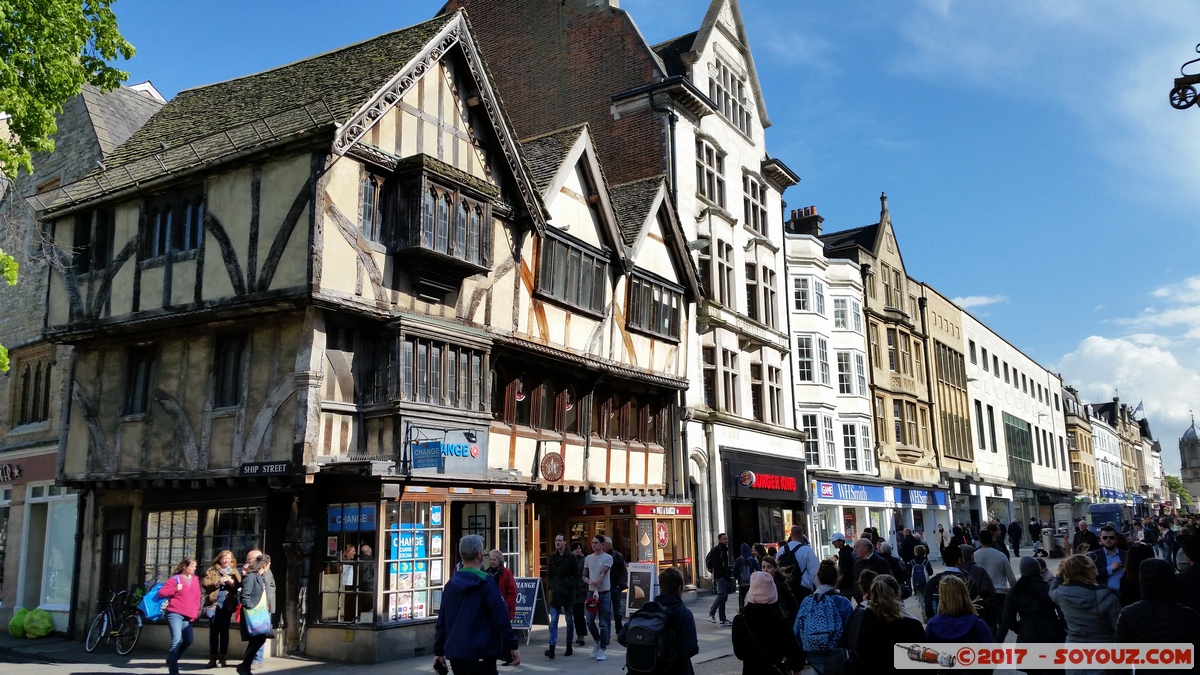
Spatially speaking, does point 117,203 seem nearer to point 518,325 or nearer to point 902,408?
point 518,325

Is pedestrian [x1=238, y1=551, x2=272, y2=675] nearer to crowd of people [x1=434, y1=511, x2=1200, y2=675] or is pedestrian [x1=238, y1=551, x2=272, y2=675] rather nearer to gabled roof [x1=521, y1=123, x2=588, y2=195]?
crowd of people [x1=434, y1=511, x2=1200, y2=675]

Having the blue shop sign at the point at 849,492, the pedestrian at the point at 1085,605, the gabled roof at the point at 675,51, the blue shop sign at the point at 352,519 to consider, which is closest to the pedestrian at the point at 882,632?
the pedestrian at the point at 1085,605

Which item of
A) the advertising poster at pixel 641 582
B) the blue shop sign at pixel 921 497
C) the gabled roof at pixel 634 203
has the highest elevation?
the gabled roof at pixel 634 203

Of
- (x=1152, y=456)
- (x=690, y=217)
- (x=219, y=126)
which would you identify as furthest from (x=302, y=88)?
(x=1152, y=456)

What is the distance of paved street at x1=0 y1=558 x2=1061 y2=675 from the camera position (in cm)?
1287

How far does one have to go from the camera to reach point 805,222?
38906mm

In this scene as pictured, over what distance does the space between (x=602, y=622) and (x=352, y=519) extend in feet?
13.8

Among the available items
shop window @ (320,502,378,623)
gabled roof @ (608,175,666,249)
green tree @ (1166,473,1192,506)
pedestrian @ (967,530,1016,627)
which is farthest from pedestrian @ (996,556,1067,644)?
green tree @ (1166,473,1192,506)

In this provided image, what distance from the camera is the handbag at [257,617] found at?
11.5 meters

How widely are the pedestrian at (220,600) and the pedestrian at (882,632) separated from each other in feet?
30.4

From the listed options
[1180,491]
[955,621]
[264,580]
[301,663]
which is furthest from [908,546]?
[1180,491]

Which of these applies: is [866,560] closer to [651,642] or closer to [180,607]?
[651,642]

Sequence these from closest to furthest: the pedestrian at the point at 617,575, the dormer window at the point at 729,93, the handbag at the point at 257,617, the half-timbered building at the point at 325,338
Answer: the handbag at the point at 257,617 < the half-timbered building at the point at 325,338 < the pedestrian at the point at 617,575 < the dormer window at the point at 729,93

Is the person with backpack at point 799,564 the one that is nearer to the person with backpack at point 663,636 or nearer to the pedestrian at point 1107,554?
the pedestrian at point 1107,554
